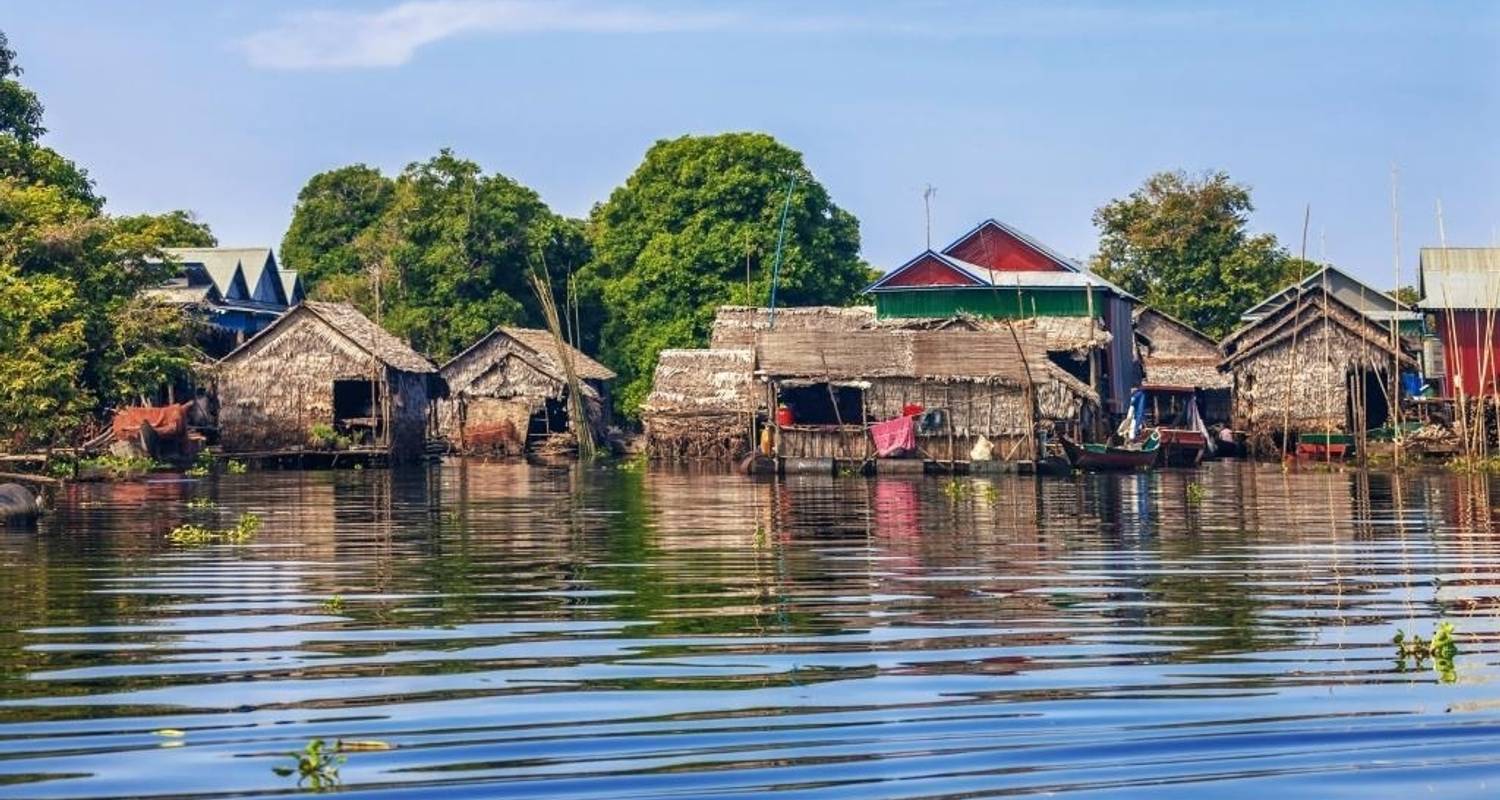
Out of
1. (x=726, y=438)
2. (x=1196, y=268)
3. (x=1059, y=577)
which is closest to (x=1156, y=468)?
(x=726, y=438)

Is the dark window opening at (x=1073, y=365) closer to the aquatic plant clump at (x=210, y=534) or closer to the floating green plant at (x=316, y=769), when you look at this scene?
the aquatic plant clump at (x=210, y=534)

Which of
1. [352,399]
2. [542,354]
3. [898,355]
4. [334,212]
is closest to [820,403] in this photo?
[898,355]

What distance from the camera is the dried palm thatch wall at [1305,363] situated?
4647 cm

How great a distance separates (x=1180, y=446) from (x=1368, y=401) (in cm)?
826

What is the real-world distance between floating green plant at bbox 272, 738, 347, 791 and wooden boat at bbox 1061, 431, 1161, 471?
33350 mm

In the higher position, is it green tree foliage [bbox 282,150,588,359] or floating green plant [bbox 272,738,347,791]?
green tree foliage [bbox 282,150,588,359]

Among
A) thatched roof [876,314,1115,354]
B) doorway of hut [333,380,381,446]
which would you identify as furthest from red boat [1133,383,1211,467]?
doorway of hut [333,380,381,446]

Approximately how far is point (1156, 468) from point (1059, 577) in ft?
89.8

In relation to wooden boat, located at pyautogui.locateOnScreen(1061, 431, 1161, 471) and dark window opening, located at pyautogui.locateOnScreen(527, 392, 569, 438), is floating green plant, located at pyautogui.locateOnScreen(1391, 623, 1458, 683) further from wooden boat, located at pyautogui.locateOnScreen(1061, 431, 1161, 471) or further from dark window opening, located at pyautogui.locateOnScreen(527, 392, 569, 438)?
dark window opening, located at pyautogui.locateOnScreen(527, 392, 569, 438)

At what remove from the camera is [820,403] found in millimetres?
46031

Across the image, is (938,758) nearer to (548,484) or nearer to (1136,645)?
→ (1136,645)

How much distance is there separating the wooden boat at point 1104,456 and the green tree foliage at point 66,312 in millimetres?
16654

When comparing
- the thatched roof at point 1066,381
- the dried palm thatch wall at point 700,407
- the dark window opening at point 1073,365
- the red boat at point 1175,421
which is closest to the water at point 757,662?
the thatched roof at point 1066,381

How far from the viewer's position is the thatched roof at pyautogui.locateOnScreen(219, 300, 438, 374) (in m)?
45.2
